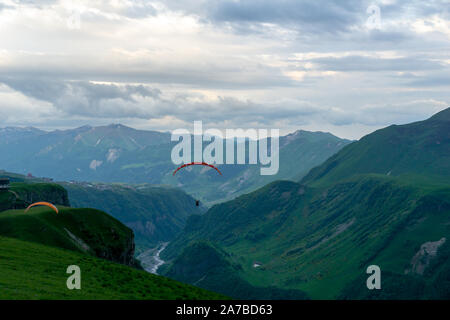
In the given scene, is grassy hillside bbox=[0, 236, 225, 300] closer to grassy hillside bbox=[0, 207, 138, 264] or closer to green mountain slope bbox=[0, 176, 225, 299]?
green mountain slope bbox=[0, 176, 225, 299]

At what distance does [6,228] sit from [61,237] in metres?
15.0

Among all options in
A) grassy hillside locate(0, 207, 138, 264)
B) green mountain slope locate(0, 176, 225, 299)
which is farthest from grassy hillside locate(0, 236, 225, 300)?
grassy hillside locate(0, 207, 138, 264)

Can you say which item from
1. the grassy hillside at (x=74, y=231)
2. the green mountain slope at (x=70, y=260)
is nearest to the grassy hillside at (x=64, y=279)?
the green mountain slope at (x=70, y=260)

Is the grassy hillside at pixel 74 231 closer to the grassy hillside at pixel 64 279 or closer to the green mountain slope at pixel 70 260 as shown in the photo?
the green mountain slope at pixel 70 260

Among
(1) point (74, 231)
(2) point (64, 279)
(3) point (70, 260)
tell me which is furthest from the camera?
(1) point (74, 231)

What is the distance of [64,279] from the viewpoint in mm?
82875

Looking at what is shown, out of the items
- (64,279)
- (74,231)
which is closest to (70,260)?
(64,279)

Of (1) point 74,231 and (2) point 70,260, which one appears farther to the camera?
(1) point 74,231

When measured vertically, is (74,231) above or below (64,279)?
above

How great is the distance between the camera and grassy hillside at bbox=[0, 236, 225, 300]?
69562mm

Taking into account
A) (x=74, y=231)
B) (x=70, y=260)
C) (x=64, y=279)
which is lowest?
(x=64, y=279)

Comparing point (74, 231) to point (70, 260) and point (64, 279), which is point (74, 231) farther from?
point (64, 279)
